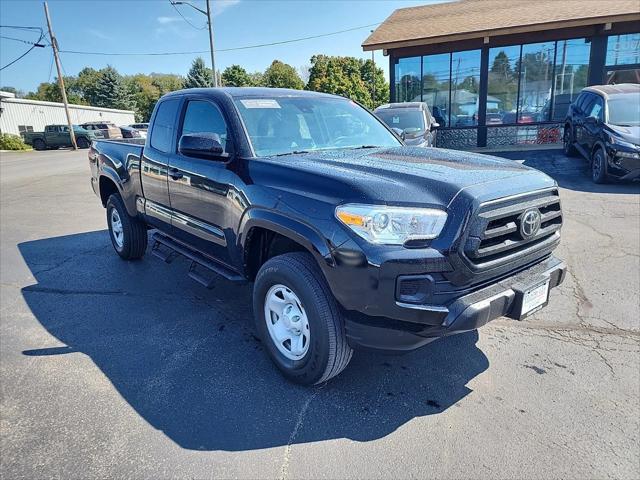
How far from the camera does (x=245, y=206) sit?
10.3 feet

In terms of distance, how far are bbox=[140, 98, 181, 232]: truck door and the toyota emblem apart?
10.4 feet

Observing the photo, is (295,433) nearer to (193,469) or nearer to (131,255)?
(193,469)

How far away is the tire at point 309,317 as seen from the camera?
8.51 feet

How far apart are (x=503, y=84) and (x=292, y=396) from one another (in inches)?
638

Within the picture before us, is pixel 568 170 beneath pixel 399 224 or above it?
beneath

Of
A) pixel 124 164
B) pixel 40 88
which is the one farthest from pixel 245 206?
pixel 40 88

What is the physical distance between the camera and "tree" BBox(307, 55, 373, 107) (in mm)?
52719

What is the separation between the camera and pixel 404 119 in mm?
10977

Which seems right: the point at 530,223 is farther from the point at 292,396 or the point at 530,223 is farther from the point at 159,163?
the point at 159,163

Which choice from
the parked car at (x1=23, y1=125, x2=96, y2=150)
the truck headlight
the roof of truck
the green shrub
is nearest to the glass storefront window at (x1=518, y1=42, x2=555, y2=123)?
the roof of truck

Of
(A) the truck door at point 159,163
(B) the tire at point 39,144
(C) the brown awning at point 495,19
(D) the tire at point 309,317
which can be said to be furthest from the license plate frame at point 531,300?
(B) the tire at point 39,144

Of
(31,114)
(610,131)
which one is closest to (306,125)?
(610,131)

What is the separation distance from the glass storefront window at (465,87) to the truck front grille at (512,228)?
571 inches

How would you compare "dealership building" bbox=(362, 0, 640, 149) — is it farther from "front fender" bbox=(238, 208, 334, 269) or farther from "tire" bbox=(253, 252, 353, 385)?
"tire" bbox=(253, 252, 353, 385)
